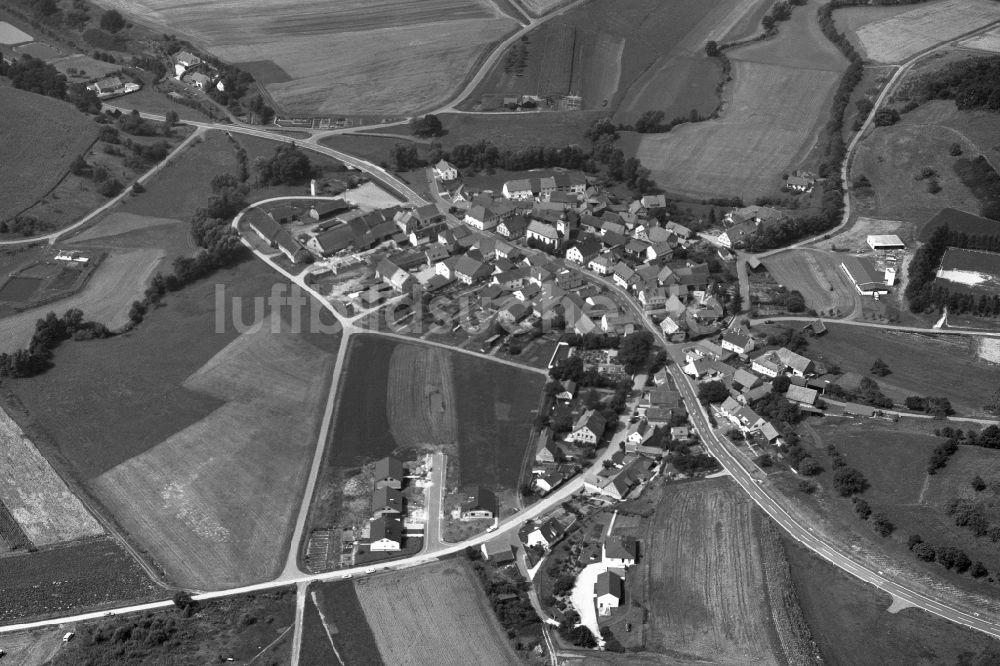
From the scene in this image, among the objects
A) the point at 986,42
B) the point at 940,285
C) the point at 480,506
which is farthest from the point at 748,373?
the point at 986,42

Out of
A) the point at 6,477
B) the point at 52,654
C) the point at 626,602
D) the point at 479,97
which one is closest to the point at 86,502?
the point at 6,477

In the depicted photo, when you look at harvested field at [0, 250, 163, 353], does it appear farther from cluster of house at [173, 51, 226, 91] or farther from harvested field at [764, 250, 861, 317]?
harvested field at [764, 250, 861, 317]

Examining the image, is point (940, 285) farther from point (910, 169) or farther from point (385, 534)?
point (385, 534)

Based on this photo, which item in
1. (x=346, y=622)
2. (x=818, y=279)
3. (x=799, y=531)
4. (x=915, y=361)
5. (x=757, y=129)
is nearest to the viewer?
(x=346, y=622)

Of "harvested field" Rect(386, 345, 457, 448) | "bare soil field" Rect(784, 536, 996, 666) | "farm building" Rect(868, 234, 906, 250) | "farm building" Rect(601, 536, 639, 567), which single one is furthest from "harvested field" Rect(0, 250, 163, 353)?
"farm building" Rect(868, 234, 906, 250)

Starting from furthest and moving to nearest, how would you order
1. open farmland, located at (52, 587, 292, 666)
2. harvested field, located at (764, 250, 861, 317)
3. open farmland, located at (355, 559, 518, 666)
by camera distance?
harvested field, located at (764, 250, 861, 317) → open farmland, located at (355, 559, 518, 666) → open farmland, located at (52, 587, 292, 666)

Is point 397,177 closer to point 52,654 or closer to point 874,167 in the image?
point 874,167
